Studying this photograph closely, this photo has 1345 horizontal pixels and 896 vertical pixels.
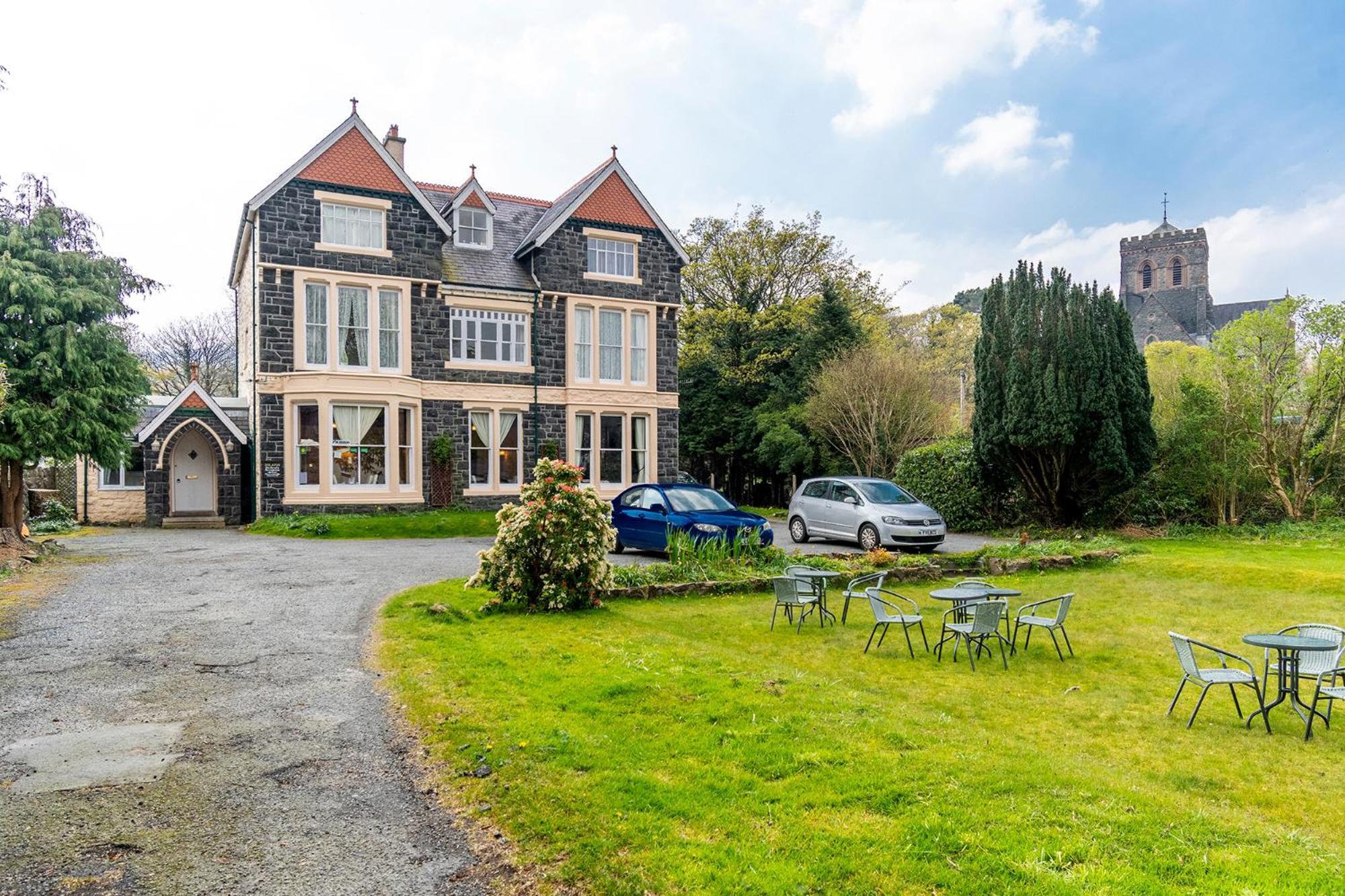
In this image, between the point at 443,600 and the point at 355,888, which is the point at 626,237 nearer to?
the point at 443,600

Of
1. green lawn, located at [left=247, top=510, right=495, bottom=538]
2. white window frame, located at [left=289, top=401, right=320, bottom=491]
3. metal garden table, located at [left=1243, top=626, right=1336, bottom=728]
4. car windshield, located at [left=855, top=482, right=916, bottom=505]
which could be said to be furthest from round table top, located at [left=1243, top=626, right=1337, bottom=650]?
white window frame, located at [left=289, top=401, right=320, bottom=491]

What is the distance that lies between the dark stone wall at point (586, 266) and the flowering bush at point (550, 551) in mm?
16607

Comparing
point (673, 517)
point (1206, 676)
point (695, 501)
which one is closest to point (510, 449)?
point (695, 501)

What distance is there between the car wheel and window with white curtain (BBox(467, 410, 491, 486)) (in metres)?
12.7

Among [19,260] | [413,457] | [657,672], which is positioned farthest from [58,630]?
[413,457]

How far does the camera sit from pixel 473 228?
26.6 m

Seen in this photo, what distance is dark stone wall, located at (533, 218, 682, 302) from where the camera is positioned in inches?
1026

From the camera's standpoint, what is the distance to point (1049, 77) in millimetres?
15664

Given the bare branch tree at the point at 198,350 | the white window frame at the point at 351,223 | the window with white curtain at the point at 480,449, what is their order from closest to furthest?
the white window frame at the point at 351,223
the window with white curtain at the point at 480,449
the bare branch tree at the point at 198,350

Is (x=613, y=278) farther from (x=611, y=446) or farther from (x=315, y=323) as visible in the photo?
(x=315, y=323)

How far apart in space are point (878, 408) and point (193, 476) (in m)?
22.6

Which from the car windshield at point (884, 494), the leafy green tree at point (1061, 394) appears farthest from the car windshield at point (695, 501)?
the leafy green tree at point (1061, 394)

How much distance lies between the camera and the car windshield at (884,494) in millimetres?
17719

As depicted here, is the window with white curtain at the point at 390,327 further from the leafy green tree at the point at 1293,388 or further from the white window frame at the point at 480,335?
the leafy green tree at the point at 1293,388
